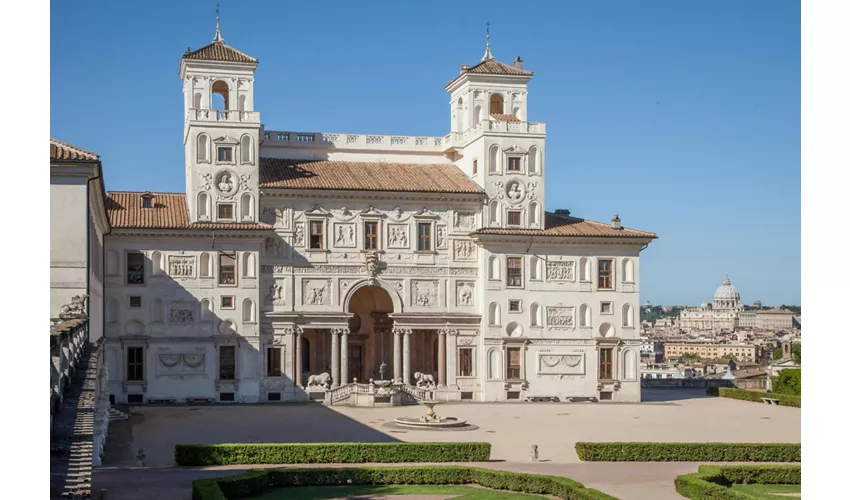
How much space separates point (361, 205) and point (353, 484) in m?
26.6

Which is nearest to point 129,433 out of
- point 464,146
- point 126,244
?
point 126,244

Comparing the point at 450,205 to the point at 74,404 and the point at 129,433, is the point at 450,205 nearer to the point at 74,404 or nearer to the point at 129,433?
the point at 129,433

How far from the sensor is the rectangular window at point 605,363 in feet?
192

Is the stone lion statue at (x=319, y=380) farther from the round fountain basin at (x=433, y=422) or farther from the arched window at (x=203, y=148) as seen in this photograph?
the arched window at (x=203, y=148)

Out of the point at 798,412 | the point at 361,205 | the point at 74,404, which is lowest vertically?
the point at 798,412

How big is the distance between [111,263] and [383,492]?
2674cm

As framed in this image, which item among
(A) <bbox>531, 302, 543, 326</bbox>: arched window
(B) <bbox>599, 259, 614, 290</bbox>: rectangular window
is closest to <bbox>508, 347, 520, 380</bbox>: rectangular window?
(A) <bbox>531, 302, 543, 326</bbox>: arched window

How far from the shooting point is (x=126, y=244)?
2111 inches

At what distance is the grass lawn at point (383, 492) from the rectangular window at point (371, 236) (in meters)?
26.3

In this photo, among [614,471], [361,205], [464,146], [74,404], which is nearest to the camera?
[74,404]

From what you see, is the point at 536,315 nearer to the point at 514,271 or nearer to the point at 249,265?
the point at 514,271

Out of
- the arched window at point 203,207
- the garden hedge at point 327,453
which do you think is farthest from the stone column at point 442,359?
the garden hedge at point 327,453

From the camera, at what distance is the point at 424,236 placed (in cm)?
5756

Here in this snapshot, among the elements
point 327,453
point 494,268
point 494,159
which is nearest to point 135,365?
point 494,268
